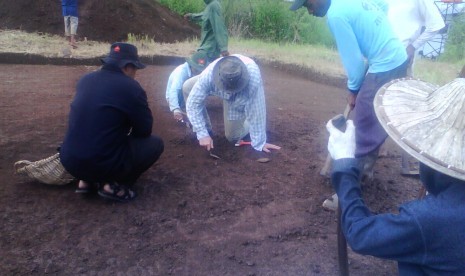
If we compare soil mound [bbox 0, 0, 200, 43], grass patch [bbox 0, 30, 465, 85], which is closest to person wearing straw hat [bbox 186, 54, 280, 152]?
grass patch [bbox 0, 30, 465, 85]

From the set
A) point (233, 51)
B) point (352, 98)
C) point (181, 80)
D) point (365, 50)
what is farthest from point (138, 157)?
point (233, 51)

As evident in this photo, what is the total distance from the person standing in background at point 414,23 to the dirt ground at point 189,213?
1.22 metres

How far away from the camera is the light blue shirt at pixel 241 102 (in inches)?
178

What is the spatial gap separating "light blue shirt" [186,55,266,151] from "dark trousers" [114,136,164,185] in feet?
2.18

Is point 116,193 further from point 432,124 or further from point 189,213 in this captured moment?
point 432,124

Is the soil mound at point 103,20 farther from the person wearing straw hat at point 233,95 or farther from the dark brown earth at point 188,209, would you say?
the person wearing straw hat at point 233,95

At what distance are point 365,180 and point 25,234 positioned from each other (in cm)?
291

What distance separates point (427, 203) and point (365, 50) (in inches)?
88.6

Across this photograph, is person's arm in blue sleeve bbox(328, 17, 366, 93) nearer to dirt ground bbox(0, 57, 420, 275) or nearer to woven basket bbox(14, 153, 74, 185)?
dirt ground bbox(0, 57, 420, 275)

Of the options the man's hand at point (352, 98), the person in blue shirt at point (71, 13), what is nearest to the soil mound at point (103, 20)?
the person in blue shirt at point (71, 13)

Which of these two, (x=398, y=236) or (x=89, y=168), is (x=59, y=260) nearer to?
(x=89, y=168)

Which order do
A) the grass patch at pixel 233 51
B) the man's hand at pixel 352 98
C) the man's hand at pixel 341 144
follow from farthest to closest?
the grass patch at pixel 233 51 → the man's hand at pixel 352 98 → the man's hand at pixel 341 144

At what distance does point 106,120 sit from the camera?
3.47m

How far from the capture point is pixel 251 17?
1599cm
